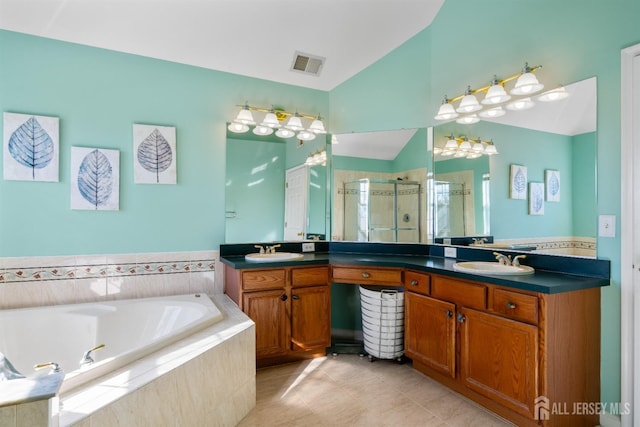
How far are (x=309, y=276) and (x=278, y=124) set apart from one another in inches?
56.8

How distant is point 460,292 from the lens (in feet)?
7.07

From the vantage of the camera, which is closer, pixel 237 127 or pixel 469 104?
pixel 469 104

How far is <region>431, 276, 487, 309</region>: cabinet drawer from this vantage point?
6.64 ft

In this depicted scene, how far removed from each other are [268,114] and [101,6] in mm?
1385

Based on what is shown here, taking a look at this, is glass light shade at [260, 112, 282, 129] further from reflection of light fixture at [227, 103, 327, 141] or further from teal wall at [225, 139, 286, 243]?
teal wall at [225, 139, 286, 243]

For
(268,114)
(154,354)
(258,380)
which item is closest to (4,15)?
(268,114)

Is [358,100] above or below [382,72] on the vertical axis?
below

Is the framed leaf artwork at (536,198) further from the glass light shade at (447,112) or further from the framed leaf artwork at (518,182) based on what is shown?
the glass light shade at (447,112)

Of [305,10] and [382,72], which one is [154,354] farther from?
[382,72]

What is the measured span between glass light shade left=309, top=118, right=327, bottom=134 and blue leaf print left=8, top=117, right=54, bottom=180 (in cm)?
207

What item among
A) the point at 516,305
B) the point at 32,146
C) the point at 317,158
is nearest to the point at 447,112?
the point at 317,158

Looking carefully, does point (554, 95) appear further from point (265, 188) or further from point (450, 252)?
point (265, 188)

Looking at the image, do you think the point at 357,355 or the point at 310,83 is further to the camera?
the point at 310,83

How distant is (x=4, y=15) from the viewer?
7.30ft
